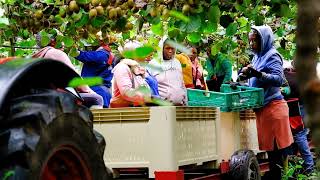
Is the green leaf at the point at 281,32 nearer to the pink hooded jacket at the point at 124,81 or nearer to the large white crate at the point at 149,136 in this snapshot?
the large white crate at the point at 149,136

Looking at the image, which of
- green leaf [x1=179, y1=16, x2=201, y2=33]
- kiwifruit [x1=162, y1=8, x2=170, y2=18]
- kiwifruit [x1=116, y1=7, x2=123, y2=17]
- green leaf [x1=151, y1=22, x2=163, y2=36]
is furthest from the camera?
kiwifruit [x1=116, y1=7, x2=123, y2=17]

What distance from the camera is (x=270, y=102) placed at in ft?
23.3

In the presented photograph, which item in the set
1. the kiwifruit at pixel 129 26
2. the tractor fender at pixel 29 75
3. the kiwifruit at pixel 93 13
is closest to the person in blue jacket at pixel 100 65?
the kiwifruit at pixel 129 26

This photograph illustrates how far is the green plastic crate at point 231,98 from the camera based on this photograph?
6.73 m

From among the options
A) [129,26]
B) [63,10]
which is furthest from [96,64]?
[63,10]

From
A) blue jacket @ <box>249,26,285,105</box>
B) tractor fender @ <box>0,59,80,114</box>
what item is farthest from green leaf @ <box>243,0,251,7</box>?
blue jacket @ <box>249,26,285,105</box>

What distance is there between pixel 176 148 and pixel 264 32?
241 centimetres

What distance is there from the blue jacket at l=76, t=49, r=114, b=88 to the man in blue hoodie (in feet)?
5.26

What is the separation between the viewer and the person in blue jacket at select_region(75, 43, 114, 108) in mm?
7113

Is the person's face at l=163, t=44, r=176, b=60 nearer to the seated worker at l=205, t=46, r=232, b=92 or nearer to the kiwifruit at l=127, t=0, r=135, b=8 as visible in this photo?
the seated worker at l=205, t=46, r=232, b=92

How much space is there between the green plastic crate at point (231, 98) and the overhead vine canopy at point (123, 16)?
5.34ft

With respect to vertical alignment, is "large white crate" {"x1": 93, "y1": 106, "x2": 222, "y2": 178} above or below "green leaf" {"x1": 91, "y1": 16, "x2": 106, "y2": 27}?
below

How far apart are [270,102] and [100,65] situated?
1.95m

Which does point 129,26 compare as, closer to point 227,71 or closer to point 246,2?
point 246,2
